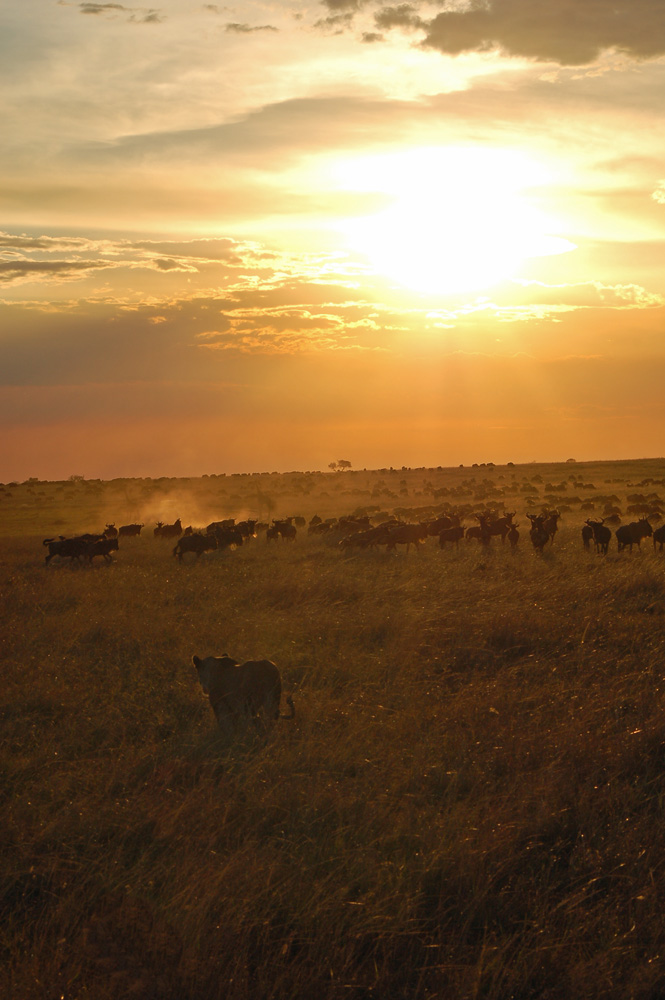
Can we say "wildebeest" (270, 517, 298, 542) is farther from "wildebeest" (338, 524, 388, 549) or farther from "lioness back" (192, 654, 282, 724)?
"lioness back" (192, 654, 282, 724)

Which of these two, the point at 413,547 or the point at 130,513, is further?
the point at 130,513

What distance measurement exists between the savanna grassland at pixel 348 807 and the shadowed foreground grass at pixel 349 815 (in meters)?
0.02

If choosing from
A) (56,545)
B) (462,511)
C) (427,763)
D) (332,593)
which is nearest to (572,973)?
(427,763)

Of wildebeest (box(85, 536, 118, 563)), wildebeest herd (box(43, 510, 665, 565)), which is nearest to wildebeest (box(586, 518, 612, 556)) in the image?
wildebeest herd (box(43, 510, 665, 565))

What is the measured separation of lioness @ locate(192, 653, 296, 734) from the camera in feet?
29.9

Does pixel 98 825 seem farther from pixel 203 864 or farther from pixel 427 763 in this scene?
pixel 427 763

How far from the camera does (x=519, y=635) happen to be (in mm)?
12742

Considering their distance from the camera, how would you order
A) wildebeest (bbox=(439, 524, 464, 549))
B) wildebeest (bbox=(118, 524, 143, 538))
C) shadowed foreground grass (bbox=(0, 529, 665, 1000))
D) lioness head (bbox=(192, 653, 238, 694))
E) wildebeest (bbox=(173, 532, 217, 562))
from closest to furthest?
shadowed foreground grass (bbox=(0, 529, 665, 1000))
lioness head (bbox=(192, 653, 238, 694))
wildebeest (bbox=(173, 532, 217, 562))
wildebeest (bbox=(439, 524, 464, 549))
wildebeest (bbox=(118, 524, 143, 538))

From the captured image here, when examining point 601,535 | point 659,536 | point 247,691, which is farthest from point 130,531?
point 247,691

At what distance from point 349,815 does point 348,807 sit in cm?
10

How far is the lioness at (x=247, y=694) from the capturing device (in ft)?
29.9

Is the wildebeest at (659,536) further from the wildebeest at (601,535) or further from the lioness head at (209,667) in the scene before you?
the lioness head at (209,667)

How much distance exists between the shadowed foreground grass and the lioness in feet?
0.95

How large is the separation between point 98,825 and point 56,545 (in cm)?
2196
